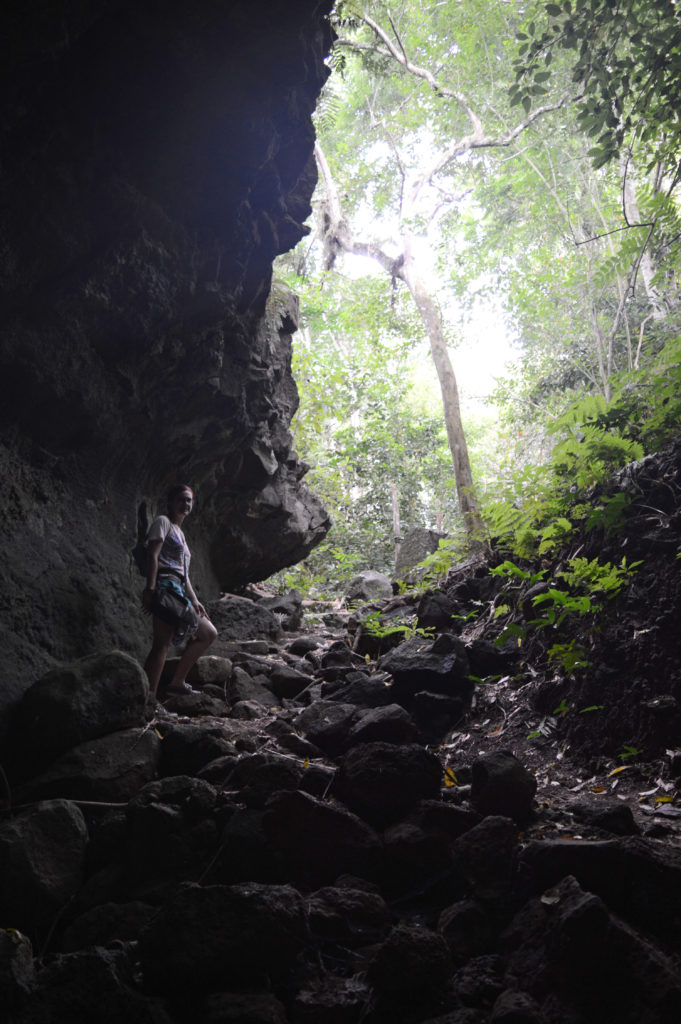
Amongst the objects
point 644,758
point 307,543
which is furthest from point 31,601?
point 307,543

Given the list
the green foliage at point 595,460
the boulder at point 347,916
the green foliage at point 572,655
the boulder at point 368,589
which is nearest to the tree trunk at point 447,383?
the boulder at point 368,589

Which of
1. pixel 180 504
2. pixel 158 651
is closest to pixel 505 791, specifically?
pixel 158 651

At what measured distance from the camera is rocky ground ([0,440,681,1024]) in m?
2.05

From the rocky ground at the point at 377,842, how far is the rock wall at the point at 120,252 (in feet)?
3.67

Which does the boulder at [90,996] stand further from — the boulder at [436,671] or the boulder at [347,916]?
the boulder at [436,671]

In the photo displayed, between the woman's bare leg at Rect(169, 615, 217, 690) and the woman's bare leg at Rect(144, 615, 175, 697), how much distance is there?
314 millimetres

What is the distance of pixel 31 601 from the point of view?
175 inches

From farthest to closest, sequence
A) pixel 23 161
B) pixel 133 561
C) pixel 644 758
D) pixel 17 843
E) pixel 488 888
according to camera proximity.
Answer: pixel 133 561 < pixel 23 161 < pixel 644 758 < pixel 17 843 < pixel 488 888

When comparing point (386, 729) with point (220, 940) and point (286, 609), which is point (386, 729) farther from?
point (286, 609)

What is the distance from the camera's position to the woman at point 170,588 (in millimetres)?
5562

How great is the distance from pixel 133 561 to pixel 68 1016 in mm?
4413

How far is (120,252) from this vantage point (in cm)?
489

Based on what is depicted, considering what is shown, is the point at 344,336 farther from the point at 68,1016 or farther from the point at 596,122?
the point at 68,1016

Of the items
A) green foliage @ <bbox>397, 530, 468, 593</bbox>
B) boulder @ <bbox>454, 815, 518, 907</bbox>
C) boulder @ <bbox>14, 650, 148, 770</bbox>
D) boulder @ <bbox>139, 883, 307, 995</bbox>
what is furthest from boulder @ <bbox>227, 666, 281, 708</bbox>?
boulder @ <bbox>139, 883, 307, 995</bbox>
